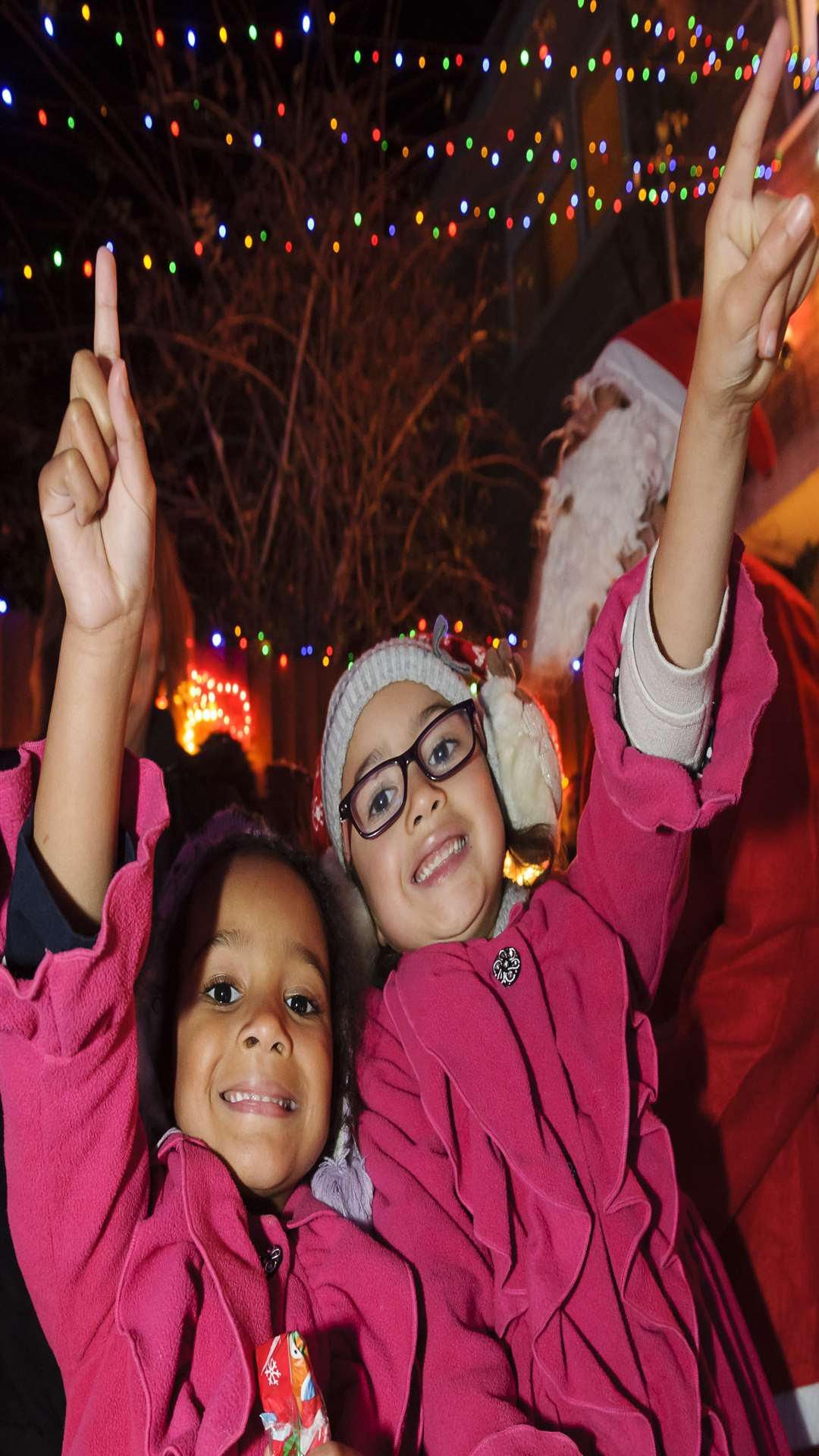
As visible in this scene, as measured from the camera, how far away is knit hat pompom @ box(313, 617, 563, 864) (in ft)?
6.02

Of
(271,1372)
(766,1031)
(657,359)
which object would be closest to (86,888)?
(271,1372)

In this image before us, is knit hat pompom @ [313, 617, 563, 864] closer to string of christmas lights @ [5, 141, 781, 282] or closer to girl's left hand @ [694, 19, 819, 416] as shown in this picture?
girl's left hand @ [694, 19, 819, 416]

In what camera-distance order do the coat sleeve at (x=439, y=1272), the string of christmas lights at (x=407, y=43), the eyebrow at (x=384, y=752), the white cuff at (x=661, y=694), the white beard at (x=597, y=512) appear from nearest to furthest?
1. the coat sleeve at (x=439, y=1272)
2. the white cuff at (x=661, y=694)
3. the eyebrow at (x=384, y=752)
4. the white beard at (x=597, y=512)
5. the string of christmas lights at (x=407, y=43)

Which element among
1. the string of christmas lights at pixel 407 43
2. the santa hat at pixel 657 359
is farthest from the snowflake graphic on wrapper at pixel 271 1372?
the string of christmas lights at pixel 407 43

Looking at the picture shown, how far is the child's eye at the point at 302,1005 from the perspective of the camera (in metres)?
1.51

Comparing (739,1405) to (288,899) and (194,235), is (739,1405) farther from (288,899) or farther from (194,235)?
(194,235)

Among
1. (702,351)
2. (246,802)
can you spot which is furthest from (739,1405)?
(246,802)

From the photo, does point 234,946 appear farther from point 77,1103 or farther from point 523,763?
point 523,763

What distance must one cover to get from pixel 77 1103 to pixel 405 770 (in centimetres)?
67

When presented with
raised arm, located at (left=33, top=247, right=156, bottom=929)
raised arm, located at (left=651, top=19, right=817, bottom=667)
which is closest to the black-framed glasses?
raised arm, located at (left=651, top=19, right=817, bottom=667)

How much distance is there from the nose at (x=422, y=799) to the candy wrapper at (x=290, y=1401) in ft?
2.21

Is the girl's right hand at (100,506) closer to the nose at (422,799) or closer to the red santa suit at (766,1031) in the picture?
the nose at (422,799)

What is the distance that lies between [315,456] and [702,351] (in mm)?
4927

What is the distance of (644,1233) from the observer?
4.59ft
